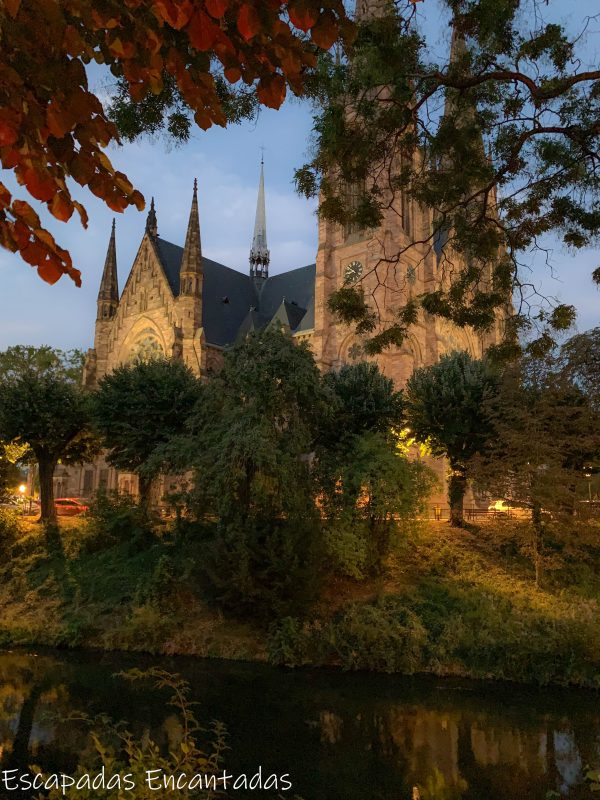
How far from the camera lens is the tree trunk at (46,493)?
2823cm

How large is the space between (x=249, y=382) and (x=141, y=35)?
16.8 metres

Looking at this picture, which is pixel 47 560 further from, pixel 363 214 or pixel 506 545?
pixel 363 214

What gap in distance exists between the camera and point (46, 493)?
28875 millimetres

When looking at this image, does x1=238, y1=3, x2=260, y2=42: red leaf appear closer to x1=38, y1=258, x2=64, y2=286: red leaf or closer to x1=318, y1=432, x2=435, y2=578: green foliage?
x1=38, y1=258, x2=64, y2=286: red leaf

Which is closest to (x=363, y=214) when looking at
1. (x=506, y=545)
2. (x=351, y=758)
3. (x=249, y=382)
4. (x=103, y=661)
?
(x=351, y=758)

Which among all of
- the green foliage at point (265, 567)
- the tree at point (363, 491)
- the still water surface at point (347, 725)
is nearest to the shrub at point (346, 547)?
the tree at point (363, 491)

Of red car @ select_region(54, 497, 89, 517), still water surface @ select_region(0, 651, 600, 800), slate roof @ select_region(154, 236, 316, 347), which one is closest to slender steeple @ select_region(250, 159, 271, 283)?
slate roof @ select_region(154, 236, 316, 347)

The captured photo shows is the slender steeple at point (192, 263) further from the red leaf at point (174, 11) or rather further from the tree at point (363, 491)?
the red leaf at point (174, 11)

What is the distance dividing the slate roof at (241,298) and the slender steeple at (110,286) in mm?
4974

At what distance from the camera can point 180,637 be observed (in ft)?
59.6

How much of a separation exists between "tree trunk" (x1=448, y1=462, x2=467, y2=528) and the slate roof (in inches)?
807

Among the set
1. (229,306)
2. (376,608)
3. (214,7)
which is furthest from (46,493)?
(214,7)

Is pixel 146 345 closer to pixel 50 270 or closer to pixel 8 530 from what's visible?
pixel 8 530

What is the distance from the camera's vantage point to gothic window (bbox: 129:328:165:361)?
153ft
